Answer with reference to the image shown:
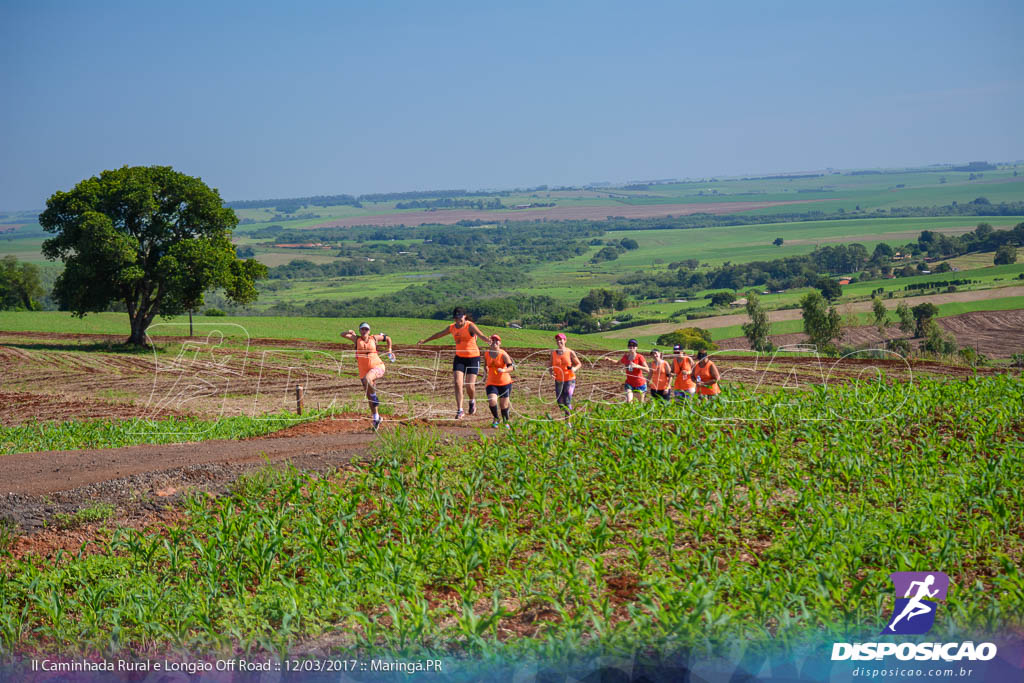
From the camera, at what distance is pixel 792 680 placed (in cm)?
459

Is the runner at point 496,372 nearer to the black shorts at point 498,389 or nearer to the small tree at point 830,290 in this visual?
the black shorts at point 498,389

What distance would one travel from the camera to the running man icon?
5.01 m

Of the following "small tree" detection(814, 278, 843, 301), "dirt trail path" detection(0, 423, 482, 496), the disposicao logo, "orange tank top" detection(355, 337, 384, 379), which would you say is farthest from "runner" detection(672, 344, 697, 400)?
"small tree" detection(814, 278, 843, 301)

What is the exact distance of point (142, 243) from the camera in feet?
111

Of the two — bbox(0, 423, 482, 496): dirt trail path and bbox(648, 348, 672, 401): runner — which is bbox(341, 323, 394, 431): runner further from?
bbox(648, 348, 672, 401): runner

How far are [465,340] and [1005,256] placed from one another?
332 ft

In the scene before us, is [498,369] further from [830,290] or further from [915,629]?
[830,290]

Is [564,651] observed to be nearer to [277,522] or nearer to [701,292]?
[277,522]

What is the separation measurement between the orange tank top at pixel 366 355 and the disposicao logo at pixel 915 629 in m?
8.69

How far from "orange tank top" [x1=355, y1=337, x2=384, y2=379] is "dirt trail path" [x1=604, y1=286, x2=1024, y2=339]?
55.6 metres

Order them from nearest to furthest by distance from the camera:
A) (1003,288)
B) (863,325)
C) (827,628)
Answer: (827,628) → (863,325) → (1003,288)

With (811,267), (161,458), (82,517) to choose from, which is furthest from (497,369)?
(811,267)

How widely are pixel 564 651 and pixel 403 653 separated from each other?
3.31 ft

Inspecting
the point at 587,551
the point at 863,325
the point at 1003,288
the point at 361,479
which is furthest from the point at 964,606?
the point at 1003,288
